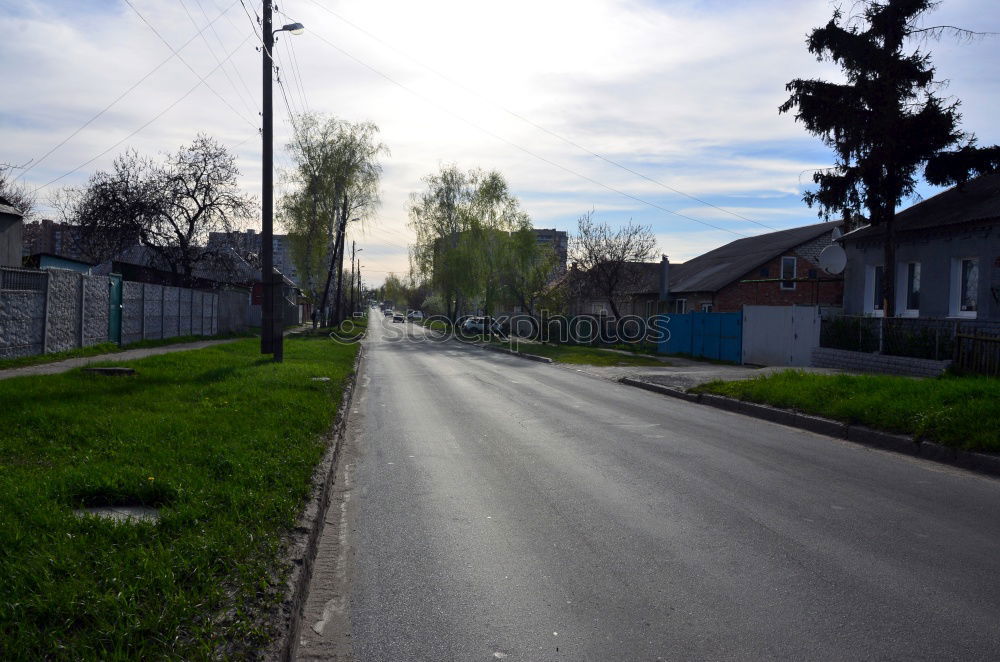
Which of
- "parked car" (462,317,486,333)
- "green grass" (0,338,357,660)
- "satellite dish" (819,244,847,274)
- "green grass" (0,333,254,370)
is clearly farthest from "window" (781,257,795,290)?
"green grass" (0,338,357,660)

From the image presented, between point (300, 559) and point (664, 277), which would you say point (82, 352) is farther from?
point (664, 277)

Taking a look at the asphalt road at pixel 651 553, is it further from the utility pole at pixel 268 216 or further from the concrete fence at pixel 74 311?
the concrete fence at pixel 74 311

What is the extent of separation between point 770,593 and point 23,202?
56771 mm

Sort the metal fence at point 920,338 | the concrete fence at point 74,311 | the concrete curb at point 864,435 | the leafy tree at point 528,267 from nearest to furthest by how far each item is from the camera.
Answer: the concrete curb at point 864,435, the metal fence at point 920,338, the concrete fence at point 74,311, the leafy tree at point 528,267

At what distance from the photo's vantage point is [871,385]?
12711mm

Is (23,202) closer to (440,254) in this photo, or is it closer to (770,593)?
(440,254)

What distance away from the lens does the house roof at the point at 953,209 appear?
2003cm

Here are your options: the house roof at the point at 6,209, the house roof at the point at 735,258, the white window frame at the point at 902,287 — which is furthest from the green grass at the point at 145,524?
the house roof at the point at 735,258

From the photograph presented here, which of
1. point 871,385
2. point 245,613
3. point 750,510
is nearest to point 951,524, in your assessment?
point 750,510

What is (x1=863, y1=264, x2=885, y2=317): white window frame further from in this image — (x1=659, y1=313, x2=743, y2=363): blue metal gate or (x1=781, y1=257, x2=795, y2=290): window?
(x1=781, y1=257, x2=795, y2=290): window

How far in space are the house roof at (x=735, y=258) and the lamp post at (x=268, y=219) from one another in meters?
27.9

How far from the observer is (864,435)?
33.1 feet

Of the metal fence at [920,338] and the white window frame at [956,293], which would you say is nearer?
the metal fence at [920,338]

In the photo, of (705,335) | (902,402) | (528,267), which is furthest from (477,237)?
(902,402)
